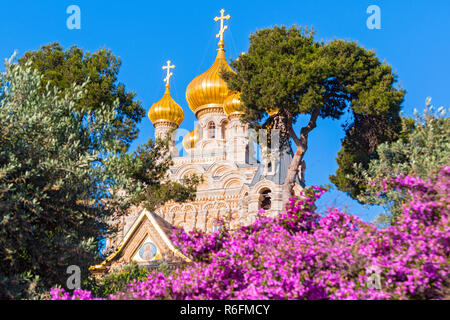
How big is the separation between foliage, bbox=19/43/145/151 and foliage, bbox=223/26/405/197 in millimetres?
4546

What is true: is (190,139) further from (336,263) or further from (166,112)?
(336,263)

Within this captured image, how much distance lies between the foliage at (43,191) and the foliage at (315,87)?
8.19m

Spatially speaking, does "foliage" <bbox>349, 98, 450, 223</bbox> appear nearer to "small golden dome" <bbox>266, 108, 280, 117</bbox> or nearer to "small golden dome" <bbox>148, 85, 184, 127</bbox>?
"small golden dome" <bbox>266, 108, 280, 117</bbox>

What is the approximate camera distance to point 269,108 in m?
18.7

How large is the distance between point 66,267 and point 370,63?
13686mm

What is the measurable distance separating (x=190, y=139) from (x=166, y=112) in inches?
120

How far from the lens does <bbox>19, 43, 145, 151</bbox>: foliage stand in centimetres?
2038

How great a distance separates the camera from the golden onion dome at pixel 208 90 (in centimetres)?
4203

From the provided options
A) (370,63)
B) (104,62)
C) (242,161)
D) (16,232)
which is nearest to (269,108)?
(370,63)

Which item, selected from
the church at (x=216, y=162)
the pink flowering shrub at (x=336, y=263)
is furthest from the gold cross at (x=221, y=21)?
the pink flowering shrub at (x=336, y=263)

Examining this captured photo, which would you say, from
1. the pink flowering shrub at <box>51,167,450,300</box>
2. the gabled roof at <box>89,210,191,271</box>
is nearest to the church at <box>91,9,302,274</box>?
the gabled roof at <box>89,210,191,271</box>

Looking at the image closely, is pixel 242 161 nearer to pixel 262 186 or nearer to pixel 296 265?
pixel 262 186

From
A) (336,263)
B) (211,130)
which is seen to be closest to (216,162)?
(211,130)

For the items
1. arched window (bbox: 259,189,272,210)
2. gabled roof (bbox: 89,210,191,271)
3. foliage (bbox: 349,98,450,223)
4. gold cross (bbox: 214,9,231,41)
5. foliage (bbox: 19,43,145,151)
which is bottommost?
gabled roof (bbox: 89,210,191,271)
